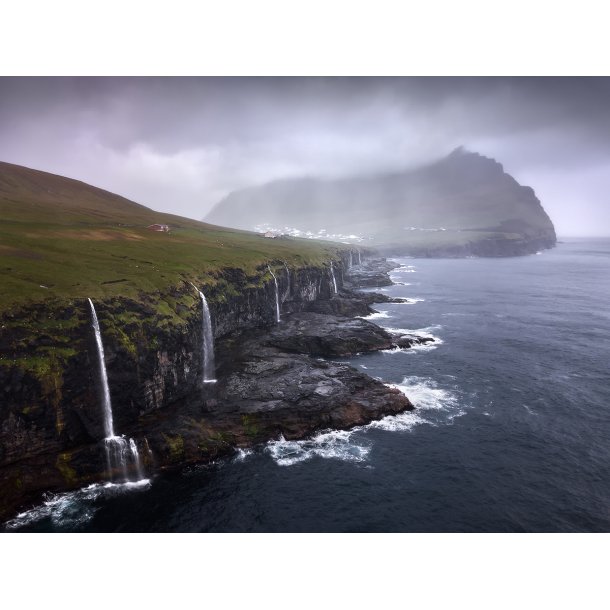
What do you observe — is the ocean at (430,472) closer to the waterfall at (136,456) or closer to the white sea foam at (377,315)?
the waterfall at (136,456)

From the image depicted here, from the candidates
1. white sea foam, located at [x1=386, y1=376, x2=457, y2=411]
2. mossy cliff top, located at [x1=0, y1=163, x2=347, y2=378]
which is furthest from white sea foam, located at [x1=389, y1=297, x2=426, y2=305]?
white sea foam, located at [x1=386, y1=376, x2=457, y2=411]

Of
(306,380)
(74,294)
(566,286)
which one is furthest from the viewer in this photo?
(566,286)

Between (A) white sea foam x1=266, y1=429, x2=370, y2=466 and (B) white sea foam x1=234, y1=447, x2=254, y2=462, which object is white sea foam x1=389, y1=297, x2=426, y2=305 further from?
(B) white sea foam x1=234, y1=447, x2=254, y2=462

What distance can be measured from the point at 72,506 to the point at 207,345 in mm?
23729

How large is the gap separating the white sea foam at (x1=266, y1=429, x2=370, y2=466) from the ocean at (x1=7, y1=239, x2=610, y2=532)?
0.16m

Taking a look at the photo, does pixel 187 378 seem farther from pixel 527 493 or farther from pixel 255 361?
pixel 527 493

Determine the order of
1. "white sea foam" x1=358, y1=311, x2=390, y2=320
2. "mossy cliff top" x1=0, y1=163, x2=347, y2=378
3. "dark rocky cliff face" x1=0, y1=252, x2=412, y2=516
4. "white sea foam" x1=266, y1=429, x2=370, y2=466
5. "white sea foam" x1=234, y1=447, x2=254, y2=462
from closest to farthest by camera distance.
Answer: "dark rocky cliff face" x1=0, y1=252, x2=412, y2=516 < "mossy cliff top" x1=0, y1=163, x2=347, y2=378 < "white sea foam" x1=266, y1=429, x2=370, y2=466 < "white sea foam" x1=234, y1=447, x2=254, y2=462 < "white sea foam" x1=358, y1=311, x2=390, y2=320

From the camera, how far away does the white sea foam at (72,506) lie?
83.8 feet

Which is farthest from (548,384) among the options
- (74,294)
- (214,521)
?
(74,294)

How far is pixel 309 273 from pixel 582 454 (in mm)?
64479

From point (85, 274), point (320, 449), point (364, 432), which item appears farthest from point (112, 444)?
point (364, 432)

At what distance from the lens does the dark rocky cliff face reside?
27.8 meters

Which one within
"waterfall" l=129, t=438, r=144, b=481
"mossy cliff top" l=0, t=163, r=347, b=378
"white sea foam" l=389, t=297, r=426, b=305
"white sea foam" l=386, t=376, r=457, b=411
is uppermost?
"mossy cliff top" l=0, t=163, r=347, b=378

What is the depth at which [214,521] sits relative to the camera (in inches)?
1022
